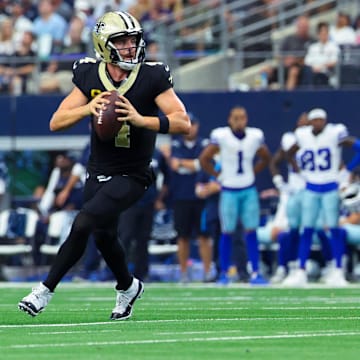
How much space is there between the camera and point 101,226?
8469 millimetres

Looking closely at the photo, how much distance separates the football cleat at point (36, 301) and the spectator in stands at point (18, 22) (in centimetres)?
1223

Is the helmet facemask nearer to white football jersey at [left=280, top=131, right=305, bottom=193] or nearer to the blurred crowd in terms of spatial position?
white football jersey at [left=280, top=131, right=305, bottom=193]

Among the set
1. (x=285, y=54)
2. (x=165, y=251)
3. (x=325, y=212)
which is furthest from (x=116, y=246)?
(x=285, y=54)

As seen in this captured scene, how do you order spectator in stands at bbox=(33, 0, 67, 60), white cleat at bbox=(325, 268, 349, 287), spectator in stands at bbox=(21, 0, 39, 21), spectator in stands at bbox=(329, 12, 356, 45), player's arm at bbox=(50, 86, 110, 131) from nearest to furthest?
player's arm at bbox=(50, 86, 110, 131) < white cleat at bbox=(325, 268, 349, 287) < spectator in stands at bbox=(329, 12, 356, 45) < spectator in stands at bbox=(33, 0, 67, 60) < spectator in stands at bbox=(21, 0, 39, 21)

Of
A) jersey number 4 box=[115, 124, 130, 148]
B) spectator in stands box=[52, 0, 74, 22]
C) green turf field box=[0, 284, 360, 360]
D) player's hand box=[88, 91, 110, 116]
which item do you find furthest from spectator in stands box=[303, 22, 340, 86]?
player's hand box=[88, 91, 110, 116]

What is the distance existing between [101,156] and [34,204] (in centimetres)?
1035

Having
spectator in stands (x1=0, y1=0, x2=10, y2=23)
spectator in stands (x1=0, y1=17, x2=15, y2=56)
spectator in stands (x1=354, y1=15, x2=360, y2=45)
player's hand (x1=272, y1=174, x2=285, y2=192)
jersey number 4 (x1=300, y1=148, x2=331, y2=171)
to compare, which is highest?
spectator in stands (x1=0, y1=0, x2=10, y2=23)

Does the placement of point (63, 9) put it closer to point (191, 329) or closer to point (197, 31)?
point (197, 31)

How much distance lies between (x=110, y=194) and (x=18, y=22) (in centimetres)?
1348

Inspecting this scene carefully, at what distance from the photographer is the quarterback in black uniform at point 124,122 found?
337 inches

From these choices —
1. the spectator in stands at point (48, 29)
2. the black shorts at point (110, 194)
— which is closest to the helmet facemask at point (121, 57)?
the black shorts at point (110, 194)

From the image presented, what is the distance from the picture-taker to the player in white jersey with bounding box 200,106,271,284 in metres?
15.5

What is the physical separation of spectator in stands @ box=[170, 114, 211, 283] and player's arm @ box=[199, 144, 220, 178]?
42 centimetres

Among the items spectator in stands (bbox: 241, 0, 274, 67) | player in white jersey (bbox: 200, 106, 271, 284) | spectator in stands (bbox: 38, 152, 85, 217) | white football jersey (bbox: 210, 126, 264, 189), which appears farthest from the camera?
spectator in stands (bbox: 241, 0, 274, 67)
